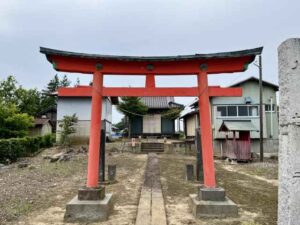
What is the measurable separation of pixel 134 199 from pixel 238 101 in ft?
57.6

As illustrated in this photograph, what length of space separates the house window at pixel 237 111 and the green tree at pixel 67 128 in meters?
12.8

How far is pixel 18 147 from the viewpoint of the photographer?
18.3 metres

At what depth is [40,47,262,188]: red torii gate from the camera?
6.60 m

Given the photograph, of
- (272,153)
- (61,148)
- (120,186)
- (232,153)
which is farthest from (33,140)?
(272,153)

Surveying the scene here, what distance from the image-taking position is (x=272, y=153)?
2255 centimetres

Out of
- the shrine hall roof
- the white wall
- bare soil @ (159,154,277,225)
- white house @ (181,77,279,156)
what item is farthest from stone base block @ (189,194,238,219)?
the white wall

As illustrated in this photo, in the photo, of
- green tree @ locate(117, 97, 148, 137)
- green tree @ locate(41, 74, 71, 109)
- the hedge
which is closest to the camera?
the hedge

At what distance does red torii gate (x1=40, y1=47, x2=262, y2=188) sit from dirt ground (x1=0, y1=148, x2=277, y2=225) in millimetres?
1102

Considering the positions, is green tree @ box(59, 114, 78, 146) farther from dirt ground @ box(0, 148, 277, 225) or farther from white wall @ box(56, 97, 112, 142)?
dirt ground @ box(0, 148, 277, 225)

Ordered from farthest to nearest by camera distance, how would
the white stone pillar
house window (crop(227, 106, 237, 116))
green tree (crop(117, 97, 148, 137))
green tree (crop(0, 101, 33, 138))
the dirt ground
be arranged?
green tree (crop(117, 97, 148, 137)) < house window (crop(227, 106, 237, 116)) < green tree (crop(0, 101, 33, 138)) < the dirt ground < the white stone pillar

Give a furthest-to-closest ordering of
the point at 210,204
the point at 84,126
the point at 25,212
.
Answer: the point at 84,126
the point at 25,212
the point at 210,204

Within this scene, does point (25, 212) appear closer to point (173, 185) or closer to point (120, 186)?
point (120, 186)

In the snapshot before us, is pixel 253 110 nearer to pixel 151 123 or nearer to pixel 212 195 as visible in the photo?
pixel 151 123

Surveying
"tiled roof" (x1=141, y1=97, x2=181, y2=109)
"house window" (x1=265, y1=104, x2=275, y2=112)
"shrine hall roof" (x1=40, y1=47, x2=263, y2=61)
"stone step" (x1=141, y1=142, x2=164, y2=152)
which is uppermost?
"tiled roof" (x1=141, y1=97, x2=181, y2=109)
